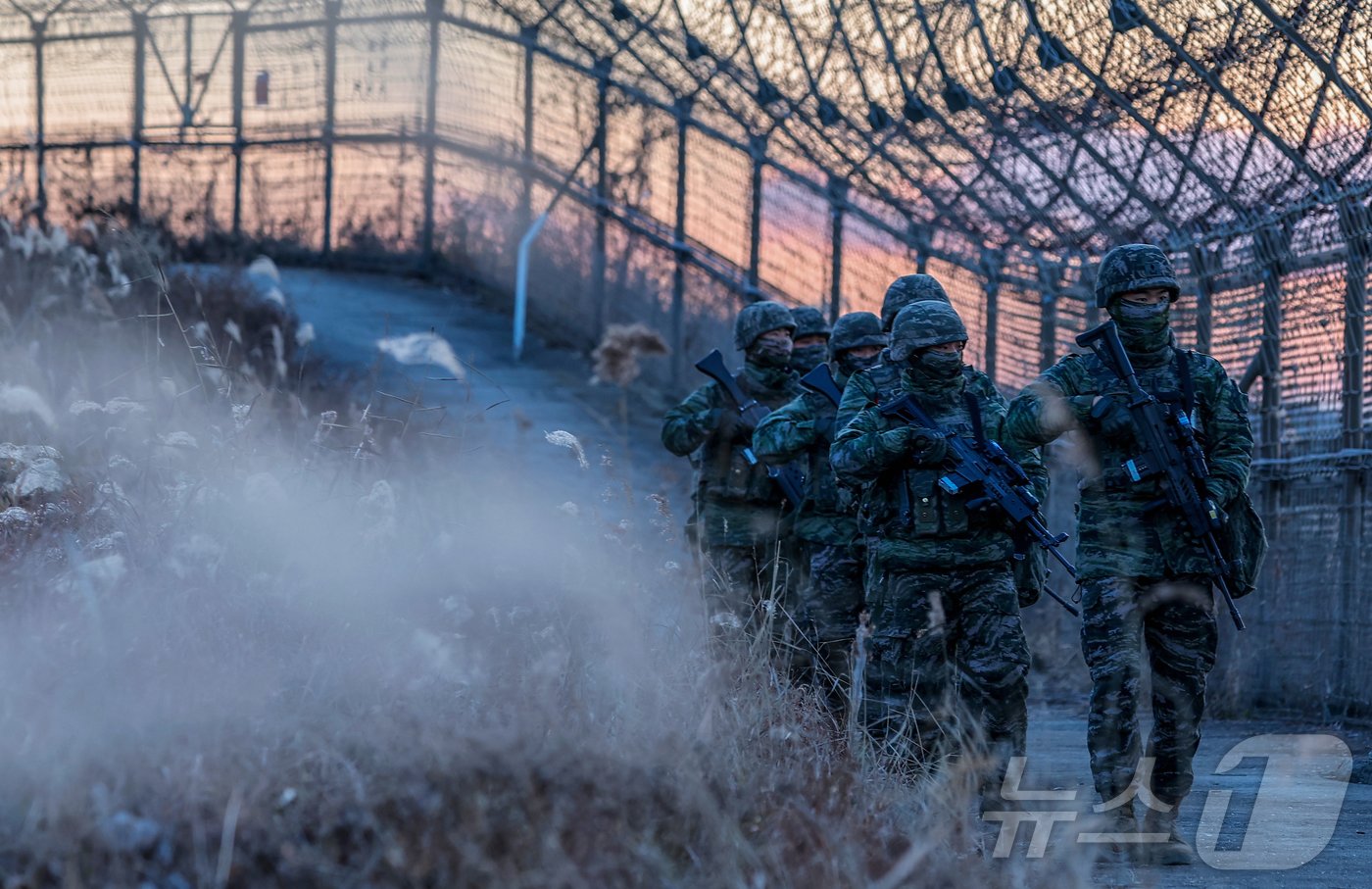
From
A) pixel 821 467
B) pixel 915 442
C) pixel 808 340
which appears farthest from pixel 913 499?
pixel 808 340

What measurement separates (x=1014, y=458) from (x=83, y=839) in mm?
3587

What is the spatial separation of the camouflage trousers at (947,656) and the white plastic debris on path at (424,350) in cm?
167

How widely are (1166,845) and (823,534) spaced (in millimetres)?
2076

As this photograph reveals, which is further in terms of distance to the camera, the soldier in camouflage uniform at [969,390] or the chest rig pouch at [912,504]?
the soldier in camouflage uniform at [969,390]

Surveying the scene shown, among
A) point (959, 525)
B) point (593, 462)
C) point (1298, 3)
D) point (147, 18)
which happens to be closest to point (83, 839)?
point (959, 525)

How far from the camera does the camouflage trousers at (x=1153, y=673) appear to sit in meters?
5.68

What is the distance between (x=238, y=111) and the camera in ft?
64.9

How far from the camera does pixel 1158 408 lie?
18.8 ft

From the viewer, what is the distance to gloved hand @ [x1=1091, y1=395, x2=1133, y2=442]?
5723 mm

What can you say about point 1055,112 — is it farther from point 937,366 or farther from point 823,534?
point 937,366

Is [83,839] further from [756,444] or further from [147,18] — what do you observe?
[147,18]

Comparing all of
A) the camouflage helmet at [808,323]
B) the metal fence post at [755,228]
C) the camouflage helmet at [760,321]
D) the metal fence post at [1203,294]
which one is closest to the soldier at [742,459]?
the camouflage helmet at [760,321]

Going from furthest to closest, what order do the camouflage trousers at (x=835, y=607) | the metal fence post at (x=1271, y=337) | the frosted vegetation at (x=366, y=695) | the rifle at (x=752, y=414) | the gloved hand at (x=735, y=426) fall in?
the metal fence post at (x=1271, y=337) < the gloved hand at (x=735, y=426) < the rifle at (x=752, y=414) < the camouflage trousers at (x=835, y=607) < the frosted vegetation at (x=366, y=695)

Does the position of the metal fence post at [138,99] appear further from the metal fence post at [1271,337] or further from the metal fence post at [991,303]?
the metal fence post at [1271,337]
